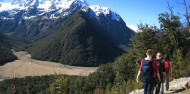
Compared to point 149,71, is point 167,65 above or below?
above

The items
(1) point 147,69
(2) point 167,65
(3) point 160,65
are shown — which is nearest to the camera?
(1) point 147,69

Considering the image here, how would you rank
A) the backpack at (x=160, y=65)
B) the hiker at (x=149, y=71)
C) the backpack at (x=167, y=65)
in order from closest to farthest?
1. the hiker at (x=149, y=71)
2. the backpack at (x=160, y=65)
3. the backpack at (x=167, y=65)

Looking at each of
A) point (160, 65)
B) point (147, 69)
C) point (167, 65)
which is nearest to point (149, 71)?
point (147, 69)

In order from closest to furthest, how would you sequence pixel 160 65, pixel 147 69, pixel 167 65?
pixel 147 69 < pixel 160 65 < pixel 167 65

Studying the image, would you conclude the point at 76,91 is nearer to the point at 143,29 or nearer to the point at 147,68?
the point at 143,29

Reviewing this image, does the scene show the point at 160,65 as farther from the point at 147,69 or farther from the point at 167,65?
the point at 147,69

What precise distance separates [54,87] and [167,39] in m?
32.6

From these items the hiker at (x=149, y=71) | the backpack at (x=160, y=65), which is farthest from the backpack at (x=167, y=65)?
the hiker at (x=149, y=71)

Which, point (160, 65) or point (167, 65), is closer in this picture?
point (160, 65)

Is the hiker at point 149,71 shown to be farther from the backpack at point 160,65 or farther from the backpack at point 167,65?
the backpack at point 167,65

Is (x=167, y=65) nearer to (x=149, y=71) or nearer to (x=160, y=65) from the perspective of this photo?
(x=160, y=65)

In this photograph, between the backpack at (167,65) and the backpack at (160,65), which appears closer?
the backpack at (160,65)

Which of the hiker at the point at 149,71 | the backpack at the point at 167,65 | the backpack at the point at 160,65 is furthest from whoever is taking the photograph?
the backpack at the point at 167,65

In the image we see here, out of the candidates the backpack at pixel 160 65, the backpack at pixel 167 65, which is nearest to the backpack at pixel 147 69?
the backpack at pixel 160 65
